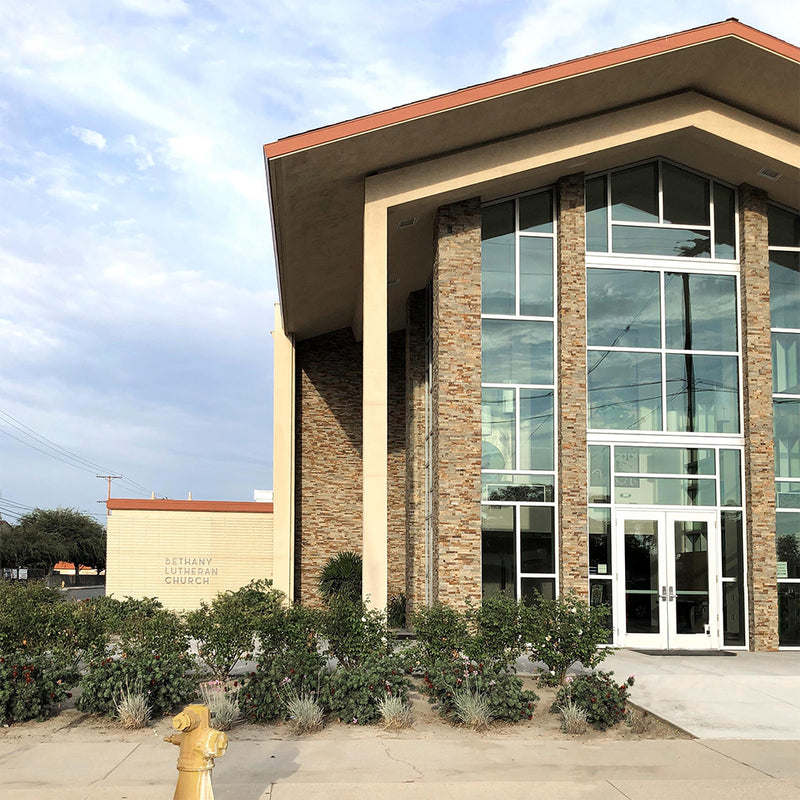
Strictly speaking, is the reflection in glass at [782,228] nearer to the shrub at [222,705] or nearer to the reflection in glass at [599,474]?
the reflection in glass at [599,474]

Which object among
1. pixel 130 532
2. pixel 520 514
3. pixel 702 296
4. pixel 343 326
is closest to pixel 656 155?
pixel 702 296

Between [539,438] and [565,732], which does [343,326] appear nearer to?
[539,438]

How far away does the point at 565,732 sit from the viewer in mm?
10156

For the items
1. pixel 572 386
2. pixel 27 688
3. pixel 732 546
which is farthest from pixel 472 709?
pixel 732 546

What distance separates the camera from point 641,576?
17016mm

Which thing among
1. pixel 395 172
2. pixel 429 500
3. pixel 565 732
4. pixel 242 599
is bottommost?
pixel 565 732

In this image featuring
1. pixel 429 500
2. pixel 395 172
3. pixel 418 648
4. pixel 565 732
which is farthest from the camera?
pixel 429 500

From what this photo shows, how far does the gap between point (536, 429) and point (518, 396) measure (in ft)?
2.22

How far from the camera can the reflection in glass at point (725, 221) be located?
18156mm

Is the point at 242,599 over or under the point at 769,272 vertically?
under

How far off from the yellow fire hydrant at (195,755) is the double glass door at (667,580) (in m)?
12.1

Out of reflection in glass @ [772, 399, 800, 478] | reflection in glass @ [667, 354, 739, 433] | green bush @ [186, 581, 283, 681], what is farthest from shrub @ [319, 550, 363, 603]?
green bush @ [186, 581, 283, 681]

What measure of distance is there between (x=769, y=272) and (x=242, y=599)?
1199cm

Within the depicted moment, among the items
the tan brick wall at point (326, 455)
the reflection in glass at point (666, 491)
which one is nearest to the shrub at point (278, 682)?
the reflection in glass at point (666, 491)
